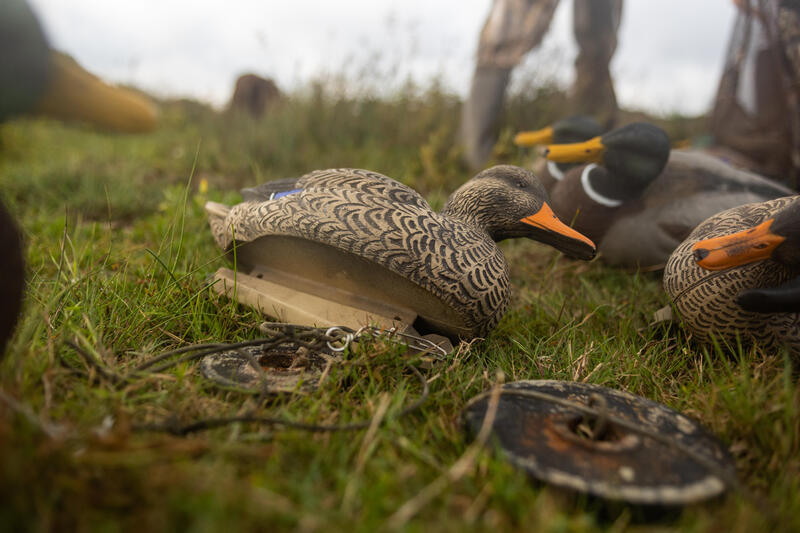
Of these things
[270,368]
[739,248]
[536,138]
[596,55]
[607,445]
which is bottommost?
[270,368]

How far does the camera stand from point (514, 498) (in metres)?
1.21

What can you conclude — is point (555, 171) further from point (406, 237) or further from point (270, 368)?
point (270, 368)

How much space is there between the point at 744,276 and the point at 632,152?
127 cm

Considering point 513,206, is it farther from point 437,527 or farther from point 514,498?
point 437,527

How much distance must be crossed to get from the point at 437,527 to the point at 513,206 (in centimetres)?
140

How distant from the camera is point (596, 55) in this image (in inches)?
216

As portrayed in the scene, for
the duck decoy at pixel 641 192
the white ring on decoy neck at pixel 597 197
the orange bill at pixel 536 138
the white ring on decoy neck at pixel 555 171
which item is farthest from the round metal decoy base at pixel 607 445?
the orange bill at pixel 536 138

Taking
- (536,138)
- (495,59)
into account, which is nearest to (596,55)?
(495,59)

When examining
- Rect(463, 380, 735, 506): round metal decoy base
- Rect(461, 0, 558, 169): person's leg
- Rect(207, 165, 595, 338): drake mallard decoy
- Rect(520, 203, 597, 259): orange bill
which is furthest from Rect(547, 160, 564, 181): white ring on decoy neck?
Rect(463, 380, 735, 506): round metal decoy base

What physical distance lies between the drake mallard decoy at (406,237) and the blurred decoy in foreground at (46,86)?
2.20ft

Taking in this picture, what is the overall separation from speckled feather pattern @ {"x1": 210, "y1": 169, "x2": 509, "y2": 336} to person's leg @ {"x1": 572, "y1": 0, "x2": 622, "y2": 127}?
3.96m

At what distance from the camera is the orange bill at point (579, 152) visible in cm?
303

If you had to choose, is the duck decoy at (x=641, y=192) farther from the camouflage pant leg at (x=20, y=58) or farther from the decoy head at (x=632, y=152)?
the camouflage pant leg at (x=20, y=58)

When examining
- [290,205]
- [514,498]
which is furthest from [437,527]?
[290,205]
